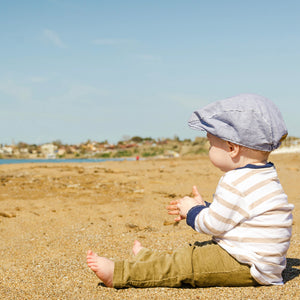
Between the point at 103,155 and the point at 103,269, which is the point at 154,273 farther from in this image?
the point at 103,155

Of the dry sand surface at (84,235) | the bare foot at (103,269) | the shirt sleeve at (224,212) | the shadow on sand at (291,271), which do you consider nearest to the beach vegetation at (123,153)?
the dry sand surface at (84,235)

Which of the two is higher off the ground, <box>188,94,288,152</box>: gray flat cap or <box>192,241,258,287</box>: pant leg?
<box>188,94,288,152</box>: gray flat cap

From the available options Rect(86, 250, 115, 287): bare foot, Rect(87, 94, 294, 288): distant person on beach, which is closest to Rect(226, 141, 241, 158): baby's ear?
Rect(87, 94, 294, 288): distant person on beach

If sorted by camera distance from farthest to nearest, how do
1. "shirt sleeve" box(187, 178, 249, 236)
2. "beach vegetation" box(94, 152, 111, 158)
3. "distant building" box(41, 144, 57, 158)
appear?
"beach vegetation" box(94, 152, 111, 158) → "distant building" box(41, 144, 57, 158) → "shirt sleeve" box(187, 178, 249, 236)

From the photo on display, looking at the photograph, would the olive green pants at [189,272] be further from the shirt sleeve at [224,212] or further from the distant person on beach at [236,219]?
the shirt sleeve at [224,212]

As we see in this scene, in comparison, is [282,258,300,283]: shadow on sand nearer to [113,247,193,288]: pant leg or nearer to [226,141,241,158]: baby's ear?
[113,247,193,288]: pant leg

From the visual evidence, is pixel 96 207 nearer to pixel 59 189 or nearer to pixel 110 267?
pixel 59 189

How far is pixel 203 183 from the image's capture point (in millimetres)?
5617

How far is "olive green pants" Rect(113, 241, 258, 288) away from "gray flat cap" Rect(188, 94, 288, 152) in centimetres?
57

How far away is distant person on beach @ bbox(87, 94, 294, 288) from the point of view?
5.00 feet

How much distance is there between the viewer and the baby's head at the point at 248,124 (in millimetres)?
1545

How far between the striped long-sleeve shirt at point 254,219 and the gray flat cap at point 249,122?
140 millimetres

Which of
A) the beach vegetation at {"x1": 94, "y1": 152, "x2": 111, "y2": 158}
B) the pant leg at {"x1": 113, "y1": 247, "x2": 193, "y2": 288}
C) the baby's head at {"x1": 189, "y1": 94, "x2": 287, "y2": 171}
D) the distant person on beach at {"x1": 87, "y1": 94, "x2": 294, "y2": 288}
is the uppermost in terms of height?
the baby's head at {"x1": 189, "y1": 94, "x2": 287, "y2": 171}

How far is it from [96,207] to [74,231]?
104cm
